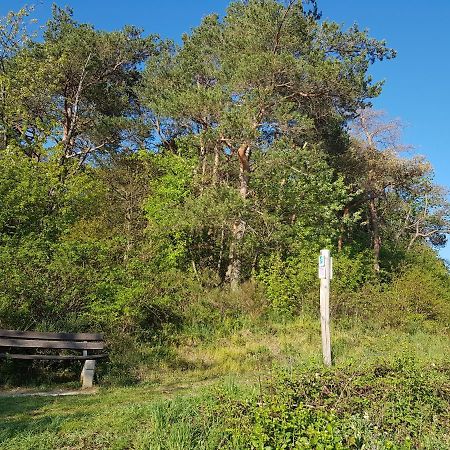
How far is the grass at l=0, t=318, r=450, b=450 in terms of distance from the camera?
13.7 feet

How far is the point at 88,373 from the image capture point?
7.92m

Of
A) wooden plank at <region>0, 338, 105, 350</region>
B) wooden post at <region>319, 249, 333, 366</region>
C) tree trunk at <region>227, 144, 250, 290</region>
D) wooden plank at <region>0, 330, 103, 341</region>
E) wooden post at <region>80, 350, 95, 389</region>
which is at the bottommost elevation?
wooden post at <region>80, 350, 95, 389</region>

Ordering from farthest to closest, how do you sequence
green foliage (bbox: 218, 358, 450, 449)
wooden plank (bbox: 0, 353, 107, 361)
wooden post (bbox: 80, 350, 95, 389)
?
wooden post (bbox: 80, 350, 95, 389)
wooden plank (bbox: 0, 353, 107, 361)
green foliage (bbox: 218, 358, 450, 449)

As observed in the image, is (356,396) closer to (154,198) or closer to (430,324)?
(430,324)

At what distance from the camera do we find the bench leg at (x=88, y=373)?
786cm

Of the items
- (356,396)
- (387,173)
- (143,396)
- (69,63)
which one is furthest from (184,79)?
(356,396)

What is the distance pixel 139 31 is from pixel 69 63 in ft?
14.4

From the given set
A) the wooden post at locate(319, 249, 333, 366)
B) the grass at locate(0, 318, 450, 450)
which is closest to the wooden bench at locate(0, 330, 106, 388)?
the grass at locate(0, 318, 450, 450)

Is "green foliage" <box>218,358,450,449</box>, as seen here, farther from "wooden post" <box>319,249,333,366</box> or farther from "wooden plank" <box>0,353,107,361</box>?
"wooden plank" <box>0,353,107,361</box>

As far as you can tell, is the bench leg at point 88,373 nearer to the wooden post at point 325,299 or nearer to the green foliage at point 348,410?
the green foliage at point 348,410

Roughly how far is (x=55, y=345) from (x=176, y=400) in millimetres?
3498

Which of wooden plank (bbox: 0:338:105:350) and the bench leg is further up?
wooden plank (bbox: 0:338:105:350)

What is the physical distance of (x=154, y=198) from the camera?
18375 millimetres

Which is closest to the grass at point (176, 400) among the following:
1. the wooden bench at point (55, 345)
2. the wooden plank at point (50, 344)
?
the wooden bench at point (55, 345)
